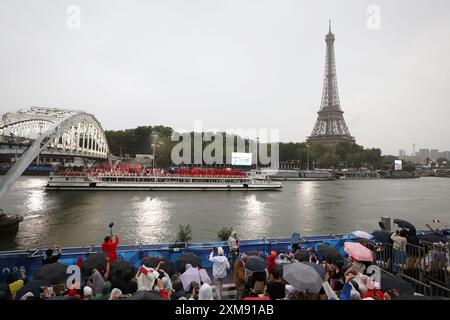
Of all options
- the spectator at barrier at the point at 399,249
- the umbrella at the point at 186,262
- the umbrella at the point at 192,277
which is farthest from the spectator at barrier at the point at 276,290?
the spectator at barrier at the point at 399,249

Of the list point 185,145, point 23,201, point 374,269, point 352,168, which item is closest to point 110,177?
point 23,201

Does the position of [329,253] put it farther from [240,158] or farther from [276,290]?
[240,158]

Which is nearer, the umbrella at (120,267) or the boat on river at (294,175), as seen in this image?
the umbrella at (120,267)

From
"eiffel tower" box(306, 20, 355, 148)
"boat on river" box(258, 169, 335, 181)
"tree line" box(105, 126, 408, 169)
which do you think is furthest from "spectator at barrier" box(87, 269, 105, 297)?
"eiffel tower" box(306, 20, 355, 148)

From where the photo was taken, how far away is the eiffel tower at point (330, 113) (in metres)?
161

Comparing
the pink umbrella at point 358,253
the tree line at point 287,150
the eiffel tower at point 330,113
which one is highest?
the eiffel tower at point 330,113

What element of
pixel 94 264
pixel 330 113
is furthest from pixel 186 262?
pixel 330 113

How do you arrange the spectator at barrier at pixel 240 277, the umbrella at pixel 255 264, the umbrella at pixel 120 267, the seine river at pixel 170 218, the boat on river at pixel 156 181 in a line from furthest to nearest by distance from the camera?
1. the boat on river at pixel 156 181
2. the seine river at pixel 170 218
3. the umbrella at pixel 255 264
4. the umbrella at pixel 120 267
5. the spectator at barrier at pixel 240 277

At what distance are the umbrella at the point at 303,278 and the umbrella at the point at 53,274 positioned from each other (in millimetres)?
5746

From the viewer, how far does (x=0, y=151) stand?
32.3 metres

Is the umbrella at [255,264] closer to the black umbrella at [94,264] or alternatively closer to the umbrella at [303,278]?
the umbrella at [303,278]

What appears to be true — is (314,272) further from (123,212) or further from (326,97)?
(326,97)
